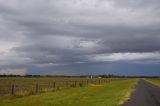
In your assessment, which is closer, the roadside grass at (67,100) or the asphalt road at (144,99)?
the asphalt road at (144,99)

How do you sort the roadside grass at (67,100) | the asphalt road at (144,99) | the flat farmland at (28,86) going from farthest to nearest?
the flat farmland at (28,86) < the roadside grass at (67,100) < the asphalt road at (144,99)

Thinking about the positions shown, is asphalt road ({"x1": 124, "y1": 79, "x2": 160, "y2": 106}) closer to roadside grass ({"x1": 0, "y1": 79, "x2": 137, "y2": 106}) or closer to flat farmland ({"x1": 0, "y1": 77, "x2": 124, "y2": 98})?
roadside grass ({"x1": 0, "y1": 79, "x2": 137, "y2": 106})

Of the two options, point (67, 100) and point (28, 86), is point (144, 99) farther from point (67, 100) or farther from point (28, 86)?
point (28, 86)

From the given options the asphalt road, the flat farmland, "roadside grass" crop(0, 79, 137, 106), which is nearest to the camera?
the asphalt road

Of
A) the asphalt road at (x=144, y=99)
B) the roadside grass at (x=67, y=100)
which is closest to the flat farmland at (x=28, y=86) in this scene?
the roadside grass at (x=67, y=100)

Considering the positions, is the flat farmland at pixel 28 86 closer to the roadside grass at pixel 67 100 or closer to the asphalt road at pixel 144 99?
the roadside grass at pixel 67 100

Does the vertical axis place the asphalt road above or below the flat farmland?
below

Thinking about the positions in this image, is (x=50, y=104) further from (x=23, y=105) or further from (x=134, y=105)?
(x=134, y=105)

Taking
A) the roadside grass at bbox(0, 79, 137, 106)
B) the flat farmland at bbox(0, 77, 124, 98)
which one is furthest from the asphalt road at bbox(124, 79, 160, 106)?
the flat farmland at bbox(0, 77, 124, 98)

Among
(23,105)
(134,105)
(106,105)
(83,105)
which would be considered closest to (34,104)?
(23,105)

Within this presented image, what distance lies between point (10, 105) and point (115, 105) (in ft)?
25.4

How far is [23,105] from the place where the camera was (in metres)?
25.4

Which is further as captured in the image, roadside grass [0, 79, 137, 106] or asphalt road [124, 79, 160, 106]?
roadside grass [0, 79, 137, 106]

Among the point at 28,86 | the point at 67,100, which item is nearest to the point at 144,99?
the point at 67,100
